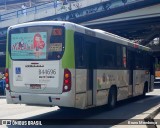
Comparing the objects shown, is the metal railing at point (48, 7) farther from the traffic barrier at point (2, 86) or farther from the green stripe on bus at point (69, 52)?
the green stripe on bus at point (69, 52)

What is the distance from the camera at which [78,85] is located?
10930 mm

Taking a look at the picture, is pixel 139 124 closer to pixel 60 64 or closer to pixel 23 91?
pixel 60 64

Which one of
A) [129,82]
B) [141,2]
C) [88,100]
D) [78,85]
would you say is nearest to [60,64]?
[78,85]

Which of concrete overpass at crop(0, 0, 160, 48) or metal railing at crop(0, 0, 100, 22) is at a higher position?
metal railing at crop(0, 0, 100, 22)

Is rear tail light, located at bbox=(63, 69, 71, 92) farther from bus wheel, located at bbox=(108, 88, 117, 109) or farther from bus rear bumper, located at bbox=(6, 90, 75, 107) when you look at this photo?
bus wheel, located at bbox=(108, 88, 117, 109)

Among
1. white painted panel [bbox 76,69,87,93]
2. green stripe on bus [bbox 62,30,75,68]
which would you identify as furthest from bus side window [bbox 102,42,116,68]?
green stripe on bus [bbox 62,30,75,68]

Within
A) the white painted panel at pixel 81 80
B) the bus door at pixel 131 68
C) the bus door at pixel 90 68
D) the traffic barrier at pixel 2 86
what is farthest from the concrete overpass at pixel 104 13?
the white painted panel at pixel 81 80

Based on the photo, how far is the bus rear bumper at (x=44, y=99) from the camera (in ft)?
34.1

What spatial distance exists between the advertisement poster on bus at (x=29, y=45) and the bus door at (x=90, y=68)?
1704mm

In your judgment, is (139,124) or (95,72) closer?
(139,124)

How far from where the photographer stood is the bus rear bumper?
1040 cm

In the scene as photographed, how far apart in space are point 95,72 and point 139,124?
269 cm

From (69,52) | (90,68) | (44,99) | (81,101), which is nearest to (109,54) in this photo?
(90,68)

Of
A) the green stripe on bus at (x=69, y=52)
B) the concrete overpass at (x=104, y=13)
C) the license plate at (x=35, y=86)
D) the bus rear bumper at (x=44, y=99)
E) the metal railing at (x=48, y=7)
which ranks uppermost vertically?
the metal railing at (x=48, y=7)
